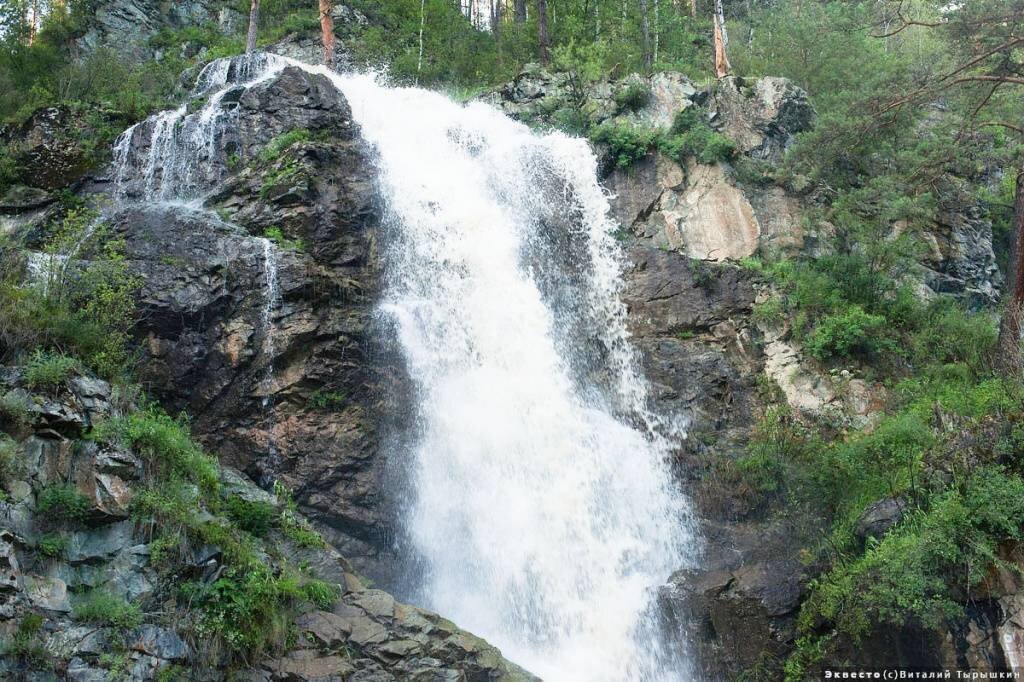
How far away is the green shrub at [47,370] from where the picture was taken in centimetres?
A: 848

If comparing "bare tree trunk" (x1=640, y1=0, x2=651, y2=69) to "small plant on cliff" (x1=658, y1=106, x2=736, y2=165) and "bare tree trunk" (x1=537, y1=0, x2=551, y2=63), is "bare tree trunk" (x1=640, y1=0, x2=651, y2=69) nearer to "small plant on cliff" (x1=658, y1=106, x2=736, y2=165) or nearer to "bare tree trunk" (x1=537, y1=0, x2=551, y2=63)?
"bare tree trunk" (x1=537, y1=0, x2=551, y2=63)

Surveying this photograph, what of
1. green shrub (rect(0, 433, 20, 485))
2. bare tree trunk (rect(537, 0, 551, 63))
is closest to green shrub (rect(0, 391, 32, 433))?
green shrub (rect(0, 433, 20, 485))

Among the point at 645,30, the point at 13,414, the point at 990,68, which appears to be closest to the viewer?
the point at 13,414

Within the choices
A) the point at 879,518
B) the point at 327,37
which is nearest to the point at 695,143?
the point at 879,518

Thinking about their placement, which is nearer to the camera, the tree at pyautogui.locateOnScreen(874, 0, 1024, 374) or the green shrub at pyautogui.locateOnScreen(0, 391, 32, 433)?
the green shrub at pyautogui.locateOnScreen(0, 391, 32, 433)

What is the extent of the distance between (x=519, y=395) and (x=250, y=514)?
5202mm

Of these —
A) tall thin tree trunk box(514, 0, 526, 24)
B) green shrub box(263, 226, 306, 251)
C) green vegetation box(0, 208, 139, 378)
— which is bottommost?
green vegetation box(0, 208, 139, 378)

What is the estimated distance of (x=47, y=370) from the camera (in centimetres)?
855

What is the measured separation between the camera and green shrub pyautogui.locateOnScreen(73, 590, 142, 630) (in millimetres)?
7094

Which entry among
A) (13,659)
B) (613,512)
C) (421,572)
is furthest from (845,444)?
(13,659)

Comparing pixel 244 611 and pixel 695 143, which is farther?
pixel 695 143

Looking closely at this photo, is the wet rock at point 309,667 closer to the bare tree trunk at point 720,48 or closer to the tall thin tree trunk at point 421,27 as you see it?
the tall thin tree trunk at point 421,27

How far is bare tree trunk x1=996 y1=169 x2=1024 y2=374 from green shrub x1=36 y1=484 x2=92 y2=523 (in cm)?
1287

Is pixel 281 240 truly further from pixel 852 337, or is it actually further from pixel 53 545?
pixel 852 337
